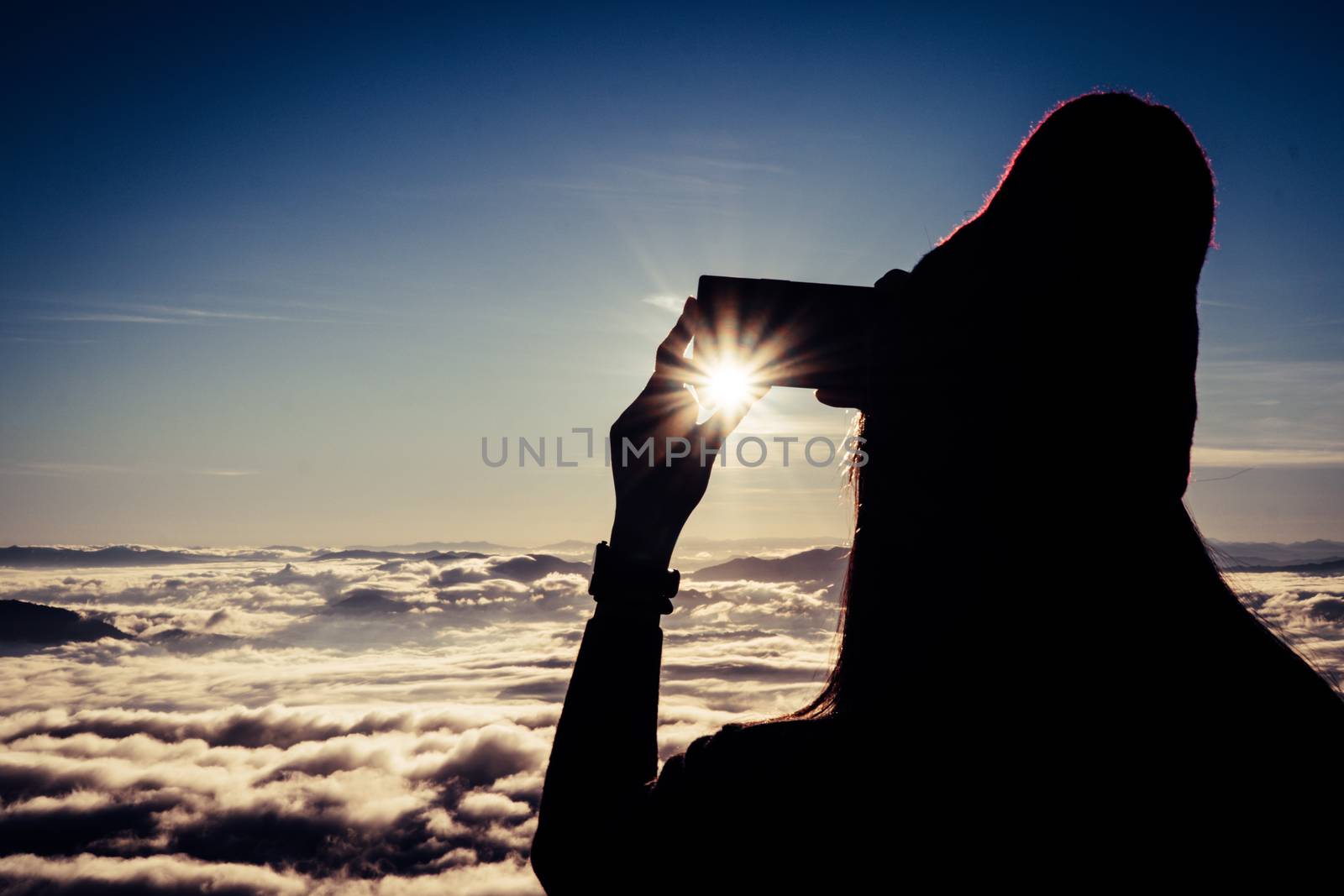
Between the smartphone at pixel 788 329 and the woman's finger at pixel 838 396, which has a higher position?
the smartphone at pixel 788 329

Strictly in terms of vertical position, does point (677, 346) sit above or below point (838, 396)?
above

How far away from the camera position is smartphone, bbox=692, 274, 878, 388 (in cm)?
269

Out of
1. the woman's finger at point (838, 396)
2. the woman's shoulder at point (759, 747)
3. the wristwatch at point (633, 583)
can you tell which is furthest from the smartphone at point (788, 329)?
the woman's shoulder at point (759, 747)

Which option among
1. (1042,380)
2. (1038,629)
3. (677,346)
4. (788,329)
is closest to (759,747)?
(1038,629)

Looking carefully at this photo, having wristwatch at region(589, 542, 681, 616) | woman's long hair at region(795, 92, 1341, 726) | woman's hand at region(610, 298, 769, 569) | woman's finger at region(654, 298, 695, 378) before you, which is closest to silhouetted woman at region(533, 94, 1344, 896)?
woman's long hair at region(795, 92, 1341, 726)

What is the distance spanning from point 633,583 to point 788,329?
3.77 feet

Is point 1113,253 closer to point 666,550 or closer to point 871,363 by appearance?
point 871,363

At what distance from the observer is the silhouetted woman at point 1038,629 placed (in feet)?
4.45

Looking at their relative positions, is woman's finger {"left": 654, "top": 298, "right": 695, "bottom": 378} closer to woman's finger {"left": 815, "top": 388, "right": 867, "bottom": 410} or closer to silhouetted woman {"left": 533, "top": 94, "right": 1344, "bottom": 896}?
woman's finger {"left": 815, "top": 388, "right": 867, "bottom": 410}

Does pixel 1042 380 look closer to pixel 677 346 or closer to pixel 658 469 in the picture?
pixel 658 469

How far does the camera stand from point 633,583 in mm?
2158

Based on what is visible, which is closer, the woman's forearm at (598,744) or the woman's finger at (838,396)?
the woman's forearm at (598,744)

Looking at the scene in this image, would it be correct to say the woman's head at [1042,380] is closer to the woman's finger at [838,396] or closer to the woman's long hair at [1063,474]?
the woman's long hair at [1063,474]

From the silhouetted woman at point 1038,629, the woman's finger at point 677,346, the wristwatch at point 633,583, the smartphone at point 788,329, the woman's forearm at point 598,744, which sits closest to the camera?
the silhouetted woman at point 1038,629
